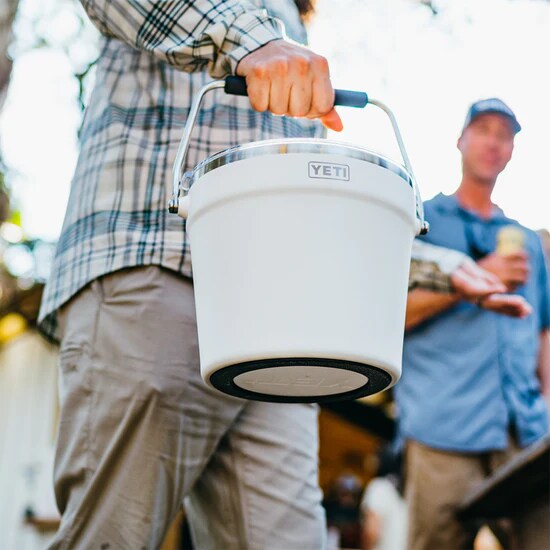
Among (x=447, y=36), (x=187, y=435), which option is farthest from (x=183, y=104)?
(x=447, y=36)

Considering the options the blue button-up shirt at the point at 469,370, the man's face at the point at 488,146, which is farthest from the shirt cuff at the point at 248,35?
the man's face at the point at 488,146

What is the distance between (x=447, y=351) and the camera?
2.45m

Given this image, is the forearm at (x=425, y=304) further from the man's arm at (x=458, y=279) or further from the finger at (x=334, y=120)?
the finger at (x=334, y=120)

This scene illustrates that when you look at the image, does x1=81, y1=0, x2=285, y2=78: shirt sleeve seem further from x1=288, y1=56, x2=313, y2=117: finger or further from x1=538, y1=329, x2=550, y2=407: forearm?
x1=538, y1=329, x2=550, y2=407: forearm

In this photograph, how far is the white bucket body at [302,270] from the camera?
0.86 m

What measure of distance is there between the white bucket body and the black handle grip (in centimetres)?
16

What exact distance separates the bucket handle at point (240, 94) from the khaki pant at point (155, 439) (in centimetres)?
19

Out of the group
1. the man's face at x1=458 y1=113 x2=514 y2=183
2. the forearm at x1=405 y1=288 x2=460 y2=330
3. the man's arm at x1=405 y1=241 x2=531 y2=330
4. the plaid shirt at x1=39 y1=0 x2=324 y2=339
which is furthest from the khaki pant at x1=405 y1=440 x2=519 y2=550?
the plaid shirt at x1=39 y1=0 x2=324 y2=339

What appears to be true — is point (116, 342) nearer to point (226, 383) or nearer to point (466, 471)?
point (226, 383)

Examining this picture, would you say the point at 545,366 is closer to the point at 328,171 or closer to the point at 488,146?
the point at 488,146

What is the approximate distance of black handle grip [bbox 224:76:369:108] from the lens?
105cm

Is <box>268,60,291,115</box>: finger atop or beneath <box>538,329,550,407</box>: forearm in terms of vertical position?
atop

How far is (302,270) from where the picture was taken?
0.86m

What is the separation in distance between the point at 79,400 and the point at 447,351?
1498mm
